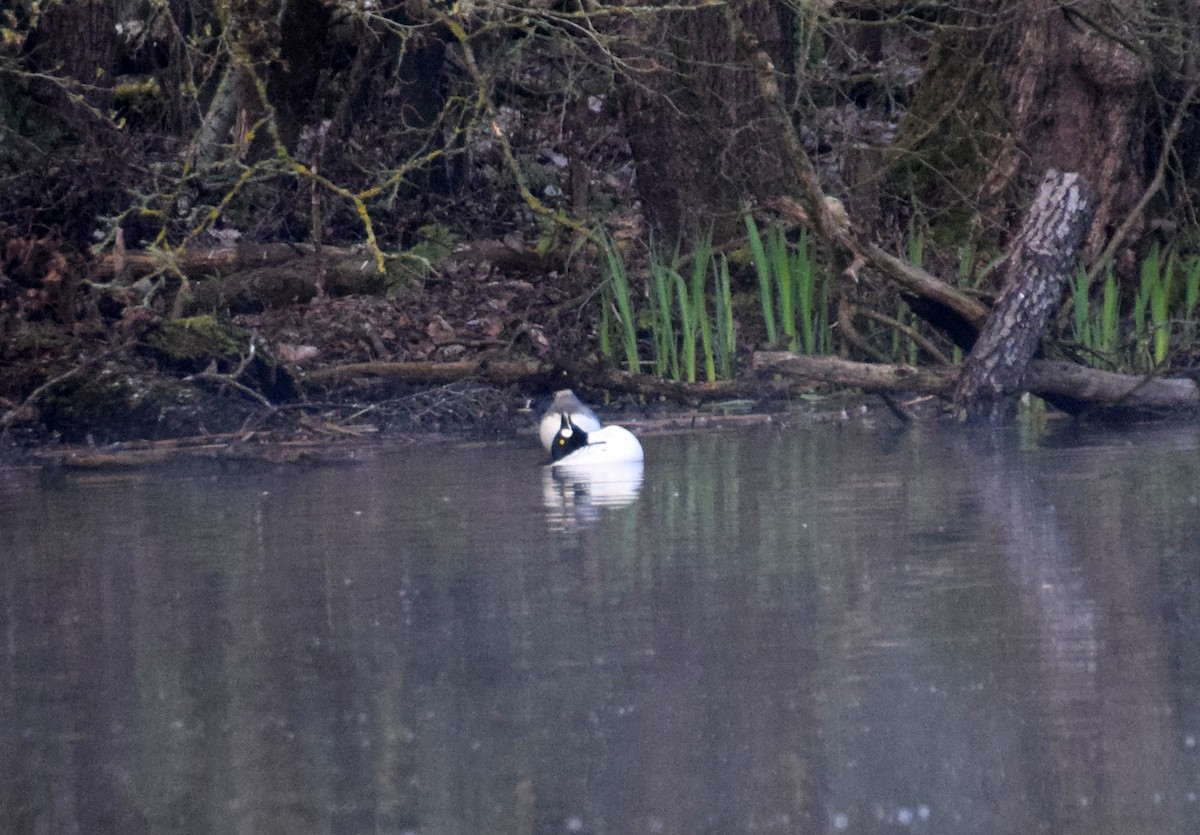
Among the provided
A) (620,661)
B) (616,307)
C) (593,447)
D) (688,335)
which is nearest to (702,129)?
(616,307)

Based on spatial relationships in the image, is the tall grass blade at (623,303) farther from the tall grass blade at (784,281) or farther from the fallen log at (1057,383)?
the fallen log at (1057,383)

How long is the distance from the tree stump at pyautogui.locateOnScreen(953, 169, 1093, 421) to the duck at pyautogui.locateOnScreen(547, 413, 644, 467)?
2.04 metres

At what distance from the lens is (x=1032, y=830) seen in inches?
119

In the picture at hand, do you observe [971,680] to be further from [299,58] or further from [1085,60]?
[299,58]

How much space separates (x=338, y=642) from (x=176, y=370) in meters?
6.60

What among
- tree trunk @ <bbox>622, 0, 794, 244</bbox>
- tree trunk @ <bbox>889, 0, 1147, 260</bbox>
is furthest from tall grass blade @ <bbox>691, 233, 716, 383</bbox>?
tree trunk @ <bbox>889, 0, 1147, 260</bbox>

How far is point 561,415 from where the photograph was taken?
8.84 meters

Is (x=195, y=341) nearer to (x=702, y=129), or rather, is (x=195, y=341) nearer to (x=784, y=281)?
(x=784, y=281)

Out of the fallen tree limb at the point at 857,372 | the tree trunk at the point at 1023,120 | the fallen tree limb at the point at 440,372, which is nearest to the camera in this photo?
the fallen tree limb at the point at 857,372

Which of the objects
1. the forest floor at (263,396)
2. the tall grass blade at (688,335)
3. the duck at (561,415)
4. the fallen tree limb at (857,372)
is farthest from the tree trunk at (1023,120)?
the duck at (561,415)

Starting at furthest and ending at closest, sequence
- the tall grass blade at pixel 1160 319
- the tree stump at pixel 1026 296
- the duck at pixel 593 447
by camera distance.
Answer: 1. the tall grass blade at pixel 1160 319
2. the tree stump at pixel 1026 296
3. the duck at pixel 593 447

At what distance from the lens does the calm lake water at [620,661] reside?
3.28 metres

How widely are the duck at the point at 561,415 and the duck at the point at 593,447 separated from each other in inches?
6.0

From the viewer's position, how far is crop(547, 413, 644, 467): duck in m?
8.34
